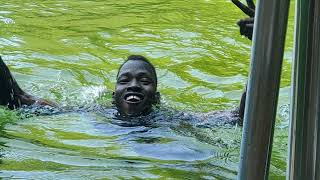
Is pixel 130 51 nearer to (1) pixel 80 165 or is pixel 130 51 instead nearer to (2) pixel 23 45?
(2) pixel 23 45

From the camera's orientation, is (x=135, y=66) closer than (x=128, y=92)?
No

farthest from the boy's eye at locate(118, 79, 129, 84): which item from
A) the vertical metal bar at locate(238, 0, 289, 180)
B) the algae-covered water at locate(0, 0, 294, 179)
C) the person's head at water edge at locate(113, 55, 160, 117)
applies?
the vertical metal bar at locate(238, 0, 289, 180)

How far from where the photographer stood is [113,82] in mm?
7320

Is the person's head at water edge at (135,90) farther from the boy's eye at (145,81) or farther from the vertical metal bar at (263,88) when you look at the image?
the vertical metal bar at (263,88)

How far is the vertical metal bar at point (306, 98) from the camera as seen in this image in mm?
814

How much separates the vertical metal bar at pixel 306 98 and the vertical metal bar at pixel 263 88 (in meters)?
0.02

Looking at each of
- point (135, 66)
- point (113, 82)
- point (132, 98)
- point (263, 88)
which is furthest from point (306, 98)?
point (113, 82)

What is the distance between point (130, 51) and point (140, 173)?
4223mm

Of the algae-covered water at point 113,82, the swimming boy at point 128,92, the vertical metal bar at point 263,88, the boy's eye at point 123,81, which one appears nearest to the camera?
the vertical metal bar at point 263,88

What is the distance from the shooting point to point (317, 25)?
0.81m

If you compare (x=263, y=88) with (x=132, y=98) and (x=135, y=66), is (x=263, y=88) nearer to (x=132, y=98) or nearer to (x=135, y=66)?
(x=132, y=98)

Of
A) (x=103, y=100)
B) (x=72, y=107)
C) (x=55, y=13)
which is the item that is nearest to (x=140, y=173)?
(x=72, y=107)

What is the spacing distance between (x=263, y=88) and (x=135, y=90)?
15.2 feet

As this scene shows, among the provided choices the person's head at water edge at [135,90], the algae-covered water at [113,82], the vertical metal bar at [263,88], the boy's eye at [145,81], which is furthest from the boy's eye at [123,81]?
the vertical metal bar at [263,88]
